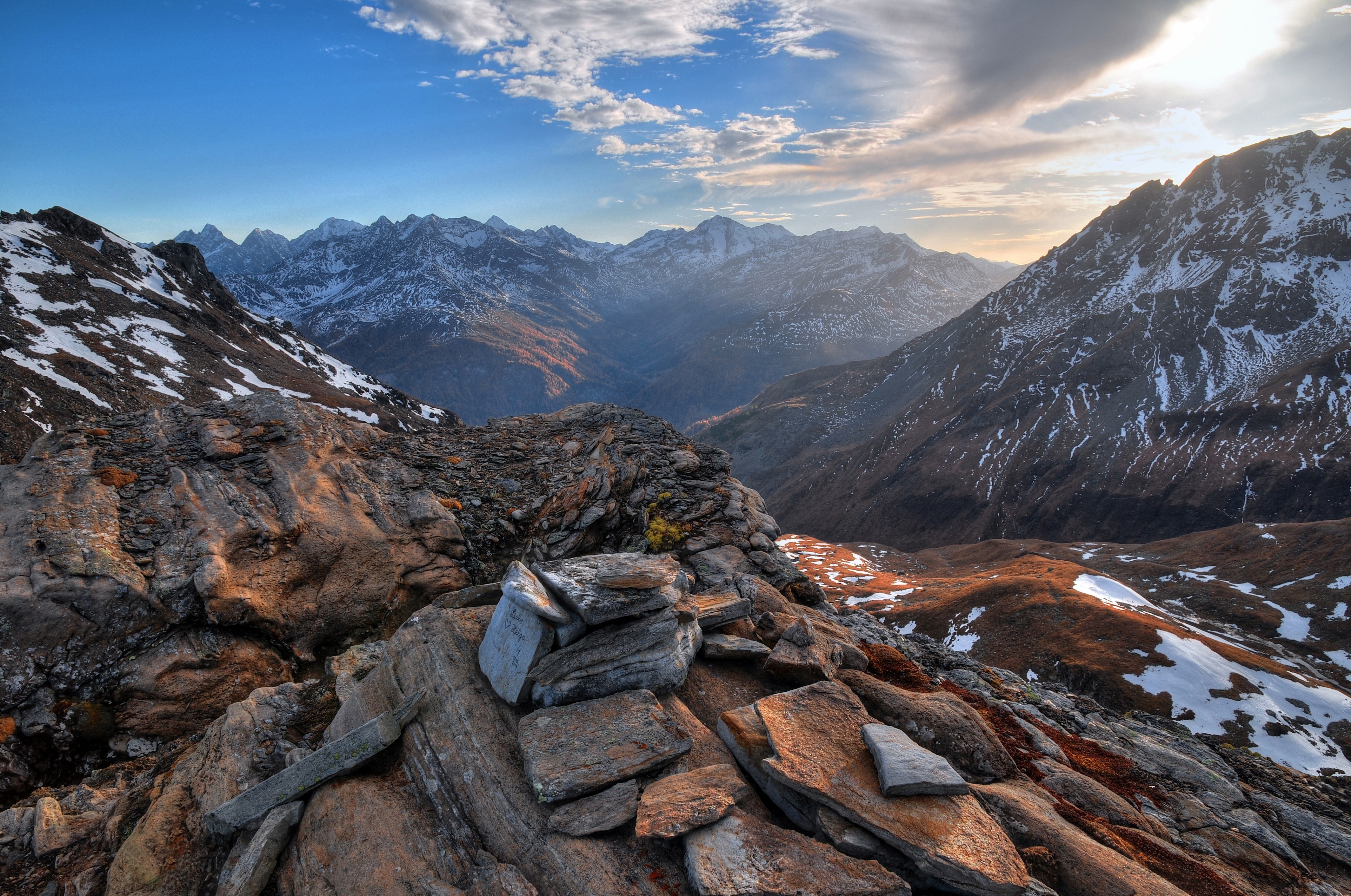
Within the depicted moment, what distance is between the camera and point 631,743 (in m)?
9.52

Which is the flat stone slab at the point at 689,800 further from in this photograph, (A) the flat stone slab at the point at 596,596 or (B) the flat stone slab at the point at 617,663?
(A) the flat stone slab at the point at 596,596

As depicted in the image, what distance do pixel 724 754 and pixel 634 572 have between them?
12.6 feet

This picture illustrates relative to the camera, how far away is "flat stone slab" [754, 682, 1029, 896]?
7832 mm

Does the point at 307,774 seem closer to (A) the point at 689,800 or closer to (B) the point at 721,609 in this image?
(A) the point at 689,800

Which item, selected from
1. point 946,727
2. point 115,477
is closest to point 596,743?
point 946,727

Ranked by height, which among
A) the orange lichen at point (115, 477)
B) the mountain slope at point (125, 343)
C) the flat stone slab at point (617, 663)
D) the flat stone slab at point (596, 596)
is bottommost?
the flat stone slab at point (617, 663)

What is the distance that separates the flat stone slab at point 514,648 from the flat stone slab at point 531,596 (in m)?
0.17

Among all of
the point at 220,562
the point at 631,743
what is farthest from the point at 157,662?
the point at 631,743

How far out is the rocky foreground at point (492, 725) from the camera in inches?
326

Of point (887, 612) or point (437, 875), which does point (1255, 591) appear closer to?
point (887, 612)

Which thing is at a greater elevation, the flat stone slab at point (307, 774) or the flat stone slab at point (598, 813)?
the flat stone slab at point (307, 774)

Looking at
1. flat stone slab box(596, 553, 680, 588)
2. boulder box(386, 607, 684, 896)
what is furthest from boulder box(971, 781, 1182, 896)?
flat stone slab box(596, 553, 680, 588)

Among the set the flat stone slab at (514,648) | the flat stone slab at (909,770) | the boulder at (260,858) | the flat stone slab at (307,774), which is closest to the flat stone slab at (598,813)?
the flat stone slab at (514,648)

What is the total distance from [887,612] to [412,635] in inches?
4010
